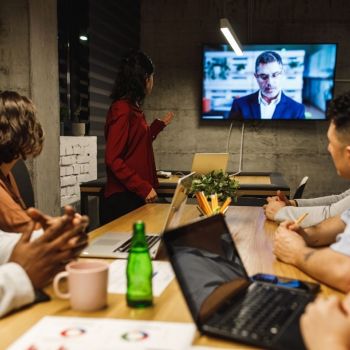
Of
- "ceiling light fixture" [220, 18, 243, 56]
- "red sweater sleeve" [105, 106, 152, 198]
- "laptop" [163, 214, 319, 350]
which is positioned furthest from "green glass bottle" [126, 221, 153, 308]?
"ceiling light fixture" [220, 18, 243, 56]

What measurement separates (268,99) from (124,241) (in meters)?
4.21

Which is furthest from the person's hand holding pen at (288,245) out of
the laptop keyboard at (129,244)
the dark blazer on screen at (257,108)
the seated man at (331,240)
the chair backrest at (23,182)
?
the dark blazer on screen at (257,108)

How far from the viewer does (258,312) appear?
1.03 meters

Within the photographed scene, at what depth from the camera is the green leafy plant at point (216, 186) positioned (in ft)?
7.71

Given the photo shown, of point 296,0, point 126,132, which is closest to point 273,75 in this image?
point 296,0

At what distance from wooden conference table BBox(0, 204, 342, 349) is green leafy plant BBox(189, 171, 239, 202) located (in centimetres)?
14

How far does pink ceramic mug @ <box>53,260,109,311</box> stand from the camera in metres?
1.07

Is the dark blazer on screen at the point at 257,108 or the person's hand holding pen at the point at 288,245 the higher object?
the dark blazer on screen at the point at 257,108

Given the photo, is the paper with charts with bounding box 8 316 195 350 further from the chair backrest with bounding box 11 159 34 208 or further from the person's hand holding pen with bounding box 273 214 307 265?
the chair backrest with bounding box 11 159 34 208

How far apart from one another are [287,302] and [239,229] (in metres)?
1.07

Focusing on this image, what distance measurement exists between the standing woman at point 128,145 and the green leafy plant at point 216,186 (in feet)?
2.44

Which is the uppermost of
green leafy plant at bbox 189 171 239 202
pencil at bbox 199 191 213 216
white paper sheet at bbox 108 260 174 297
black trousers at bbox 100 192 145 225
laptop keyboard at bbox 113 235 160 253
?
green leafy plant at bbox 189 171 239 202

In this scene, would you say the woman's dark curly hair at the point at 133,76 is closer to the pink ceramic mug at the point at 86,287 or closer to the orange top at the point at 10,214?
the orange top at the point at 10,214

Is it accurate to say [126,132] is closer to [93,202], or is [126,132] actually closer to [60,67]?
[60,67]
